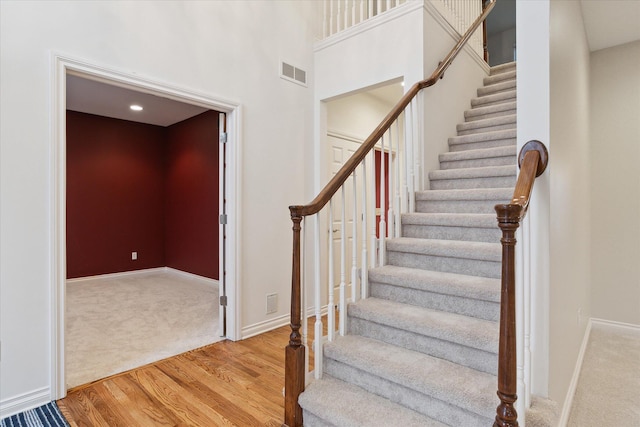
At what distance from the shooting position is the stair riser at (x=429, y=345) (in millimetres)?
1768

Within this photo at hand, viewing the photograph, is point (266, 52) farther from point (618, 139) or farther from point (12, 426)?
point (618, 139)

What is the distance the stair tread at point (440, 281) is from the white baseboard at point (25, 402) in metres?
2.15

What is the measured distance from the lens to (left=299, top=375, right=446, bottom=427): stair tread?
167 centimetres

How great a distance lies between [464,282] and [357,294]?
0.68 meters

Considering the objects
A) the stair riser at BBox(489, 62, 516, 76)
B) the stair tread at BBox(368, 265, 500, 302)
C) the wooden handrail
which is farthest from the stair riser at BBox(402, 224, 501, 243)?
the stair riser at BBox(489, 62, 516, 76)

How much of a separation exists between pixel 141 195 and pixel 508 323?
634cm

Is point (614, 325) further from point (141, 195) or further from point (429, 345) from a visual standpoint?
point (141, 195)

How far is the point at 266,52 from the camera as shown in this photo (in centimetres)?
343

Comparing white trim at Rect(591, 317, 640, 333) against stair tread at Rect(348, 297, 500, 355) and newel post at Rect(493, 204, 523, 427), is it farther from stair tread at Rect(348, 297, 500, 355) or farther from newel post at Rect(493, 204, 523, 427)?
newel post at Rect(493, 204, 523, 427)

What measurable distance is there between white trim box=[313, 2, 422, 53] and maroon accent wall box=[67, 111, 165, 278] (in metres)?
3.92

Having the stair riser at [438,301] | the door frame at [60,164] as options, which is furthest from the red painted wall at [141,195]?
the stair riser at [438,301]

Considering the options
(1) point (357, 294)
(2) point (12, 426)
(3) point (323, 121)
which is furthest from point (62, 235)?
(3) point (323, 121)

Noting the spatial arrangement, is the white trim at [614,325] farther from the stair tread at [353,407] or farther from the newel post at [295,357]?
the newel post at [295,357]

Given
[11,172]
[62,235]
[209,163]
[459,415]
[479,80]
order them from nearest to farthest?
[459,415]
[11,172]
[62,235]
[479,80]
[209,163]
